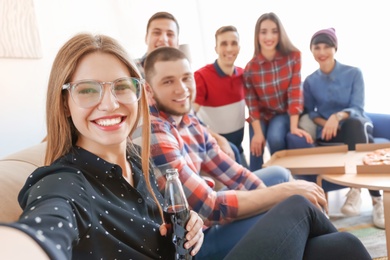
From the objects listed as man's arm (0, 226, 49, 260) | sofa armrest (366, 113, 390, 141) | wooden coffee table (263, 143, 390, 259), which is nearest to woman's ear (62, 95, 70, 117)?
man's arm (0, 226, 49, 260)

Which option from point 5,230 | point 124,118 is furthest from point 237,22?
point 5,230

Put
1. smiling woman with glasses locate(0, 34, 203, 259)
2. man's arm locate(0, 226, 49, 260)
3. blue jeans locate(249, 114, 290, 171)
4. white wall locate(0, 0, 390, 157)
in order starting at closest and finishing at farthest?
man's arm locate(0, 226, 49, 260) < smiling woman with glasses locate(0, 34, 203, 259) < white wall locate(0, 0, 390, 157) < blue jeans locate(249, 114, 290, 171)

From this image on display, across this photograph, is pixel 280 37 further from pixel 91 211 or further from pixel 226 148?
pixel 91 211

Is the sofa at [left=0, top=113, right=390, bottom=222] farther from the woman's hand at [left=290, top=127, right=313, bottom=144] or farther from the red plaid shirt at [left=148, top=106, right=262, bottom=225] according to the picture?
the woman's hand at [left=290, top=127, right=313, bottom=144]

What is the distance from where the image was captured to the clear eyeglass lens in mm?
919

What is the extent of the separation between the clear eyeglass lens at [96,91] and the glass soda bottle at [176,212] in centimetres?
21

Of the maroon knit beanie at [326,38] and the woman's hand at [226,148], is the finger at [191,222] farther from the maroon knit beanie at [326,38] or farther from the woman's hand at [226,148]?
the maroon knit beanie at [326,38]

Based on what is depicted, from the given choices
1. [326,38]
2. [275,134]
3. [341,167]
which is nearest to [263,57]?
[326,38]

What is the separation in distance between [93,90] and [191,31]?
3375 mm

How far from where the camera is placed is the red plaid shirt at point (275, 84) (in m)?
2.97

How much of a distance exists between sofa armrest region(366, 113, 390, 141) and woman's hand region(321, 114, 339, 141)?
34cm

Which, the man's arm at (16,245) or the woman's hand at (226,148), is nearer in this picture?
the man's arm at (16,245)

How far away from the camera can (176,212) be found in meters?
0.98

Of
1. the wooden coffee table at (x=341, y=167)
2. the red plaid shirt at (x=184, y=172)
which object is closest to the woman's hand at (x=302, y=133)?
the wooden coffee table at (x=341, y=167)
